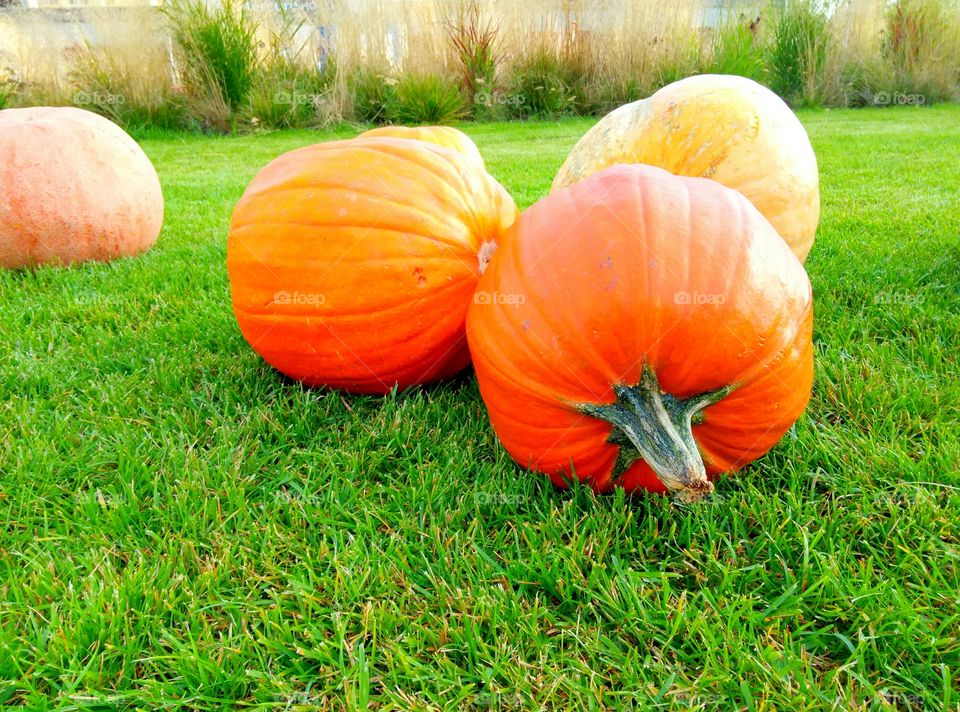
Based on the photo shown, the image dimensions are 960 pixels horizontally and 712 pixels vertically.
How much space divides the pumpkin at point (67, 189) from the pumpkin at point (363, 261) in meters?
1.85

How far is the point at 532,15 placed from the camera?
11.1 meters

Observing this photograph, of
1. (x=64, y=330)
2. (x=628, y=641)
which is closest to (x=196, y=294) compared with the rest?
(x=64, y=330)

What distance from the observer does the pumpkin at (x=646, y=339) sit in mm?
1428

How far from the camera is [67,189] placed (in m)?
3.40

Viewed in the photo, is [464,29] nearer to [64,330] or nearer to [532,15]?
[532,15]

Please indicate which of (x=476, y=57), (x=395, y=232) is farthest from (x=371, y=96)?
(x=395, y=232)

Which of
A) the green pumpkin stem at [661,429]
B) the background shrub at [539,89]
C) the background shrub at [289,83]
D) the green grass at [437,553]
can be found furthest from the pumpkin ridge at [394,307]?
the background shrub at [539,89]

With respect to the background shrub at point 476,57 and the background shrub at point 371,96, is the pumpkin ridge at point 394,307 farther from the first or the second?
the background shrub at point 476,57

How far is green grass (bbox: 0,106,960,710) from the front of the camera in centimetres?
115

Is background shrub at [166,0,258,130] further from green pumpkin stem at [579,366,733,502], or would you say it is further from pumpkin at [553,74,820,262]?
green pumpkin stem at [579,366,733,502]

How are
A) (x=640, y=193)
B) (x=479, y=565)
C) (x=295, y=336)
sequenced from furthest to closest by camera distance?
(x=295, y=336)
(x=640, y=193)
(x=479, y=565)

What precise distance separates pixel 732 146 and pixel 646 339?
4.00 feet

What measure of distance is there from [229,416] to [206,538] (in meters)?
0.59

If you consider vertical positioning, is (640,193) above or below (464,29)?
below
